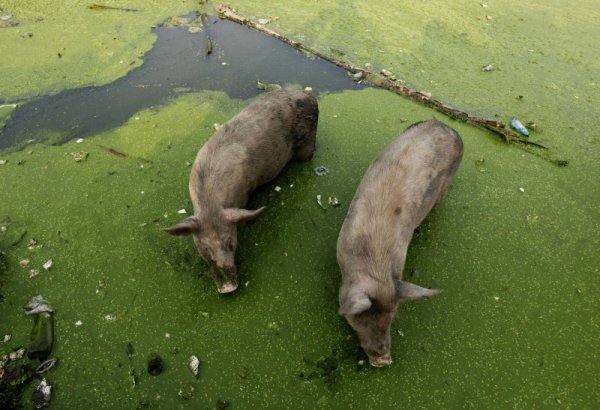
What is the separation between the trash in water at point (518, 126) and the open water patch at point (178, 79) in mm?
1931

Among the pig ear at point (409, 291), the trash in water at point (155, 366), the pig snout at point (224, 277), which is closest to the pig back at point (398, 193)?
the pig ear at point (409, 291)

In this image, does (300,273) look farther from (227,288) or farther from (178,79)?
(178,79)

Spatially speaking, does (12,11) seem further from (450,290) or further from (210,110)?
(450,290)

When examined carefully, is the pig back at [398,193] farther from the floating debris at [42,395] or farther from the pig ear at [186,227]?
the floating debris at [42,395]

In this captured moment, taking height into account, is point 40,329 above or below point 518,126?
below

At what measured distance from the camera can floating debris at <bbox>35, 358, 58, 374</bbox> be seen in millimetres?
2854

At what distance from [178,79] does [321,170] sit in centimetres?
258

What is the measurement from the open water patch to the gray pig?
130 centimetres

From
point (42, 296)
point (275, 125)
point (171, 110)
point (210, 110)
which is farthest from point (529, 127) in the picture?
point (42, 296)

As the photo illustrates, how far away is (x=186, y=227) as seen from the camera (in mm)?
3146

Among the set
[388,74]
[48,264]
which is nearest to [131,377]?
[48,264]

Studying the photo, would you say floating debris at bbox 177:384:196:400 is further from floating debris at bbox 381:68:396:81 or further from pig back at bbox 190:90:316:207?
floating debris at bbox 381:68:396:81

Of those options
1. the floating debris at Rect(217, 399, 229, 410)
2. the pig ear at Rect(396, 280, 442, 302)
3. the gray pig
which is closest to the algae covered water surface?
the floating debris at Rect(217, 399, 229, 410)

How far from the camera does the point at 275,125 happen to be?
13.4 feet
